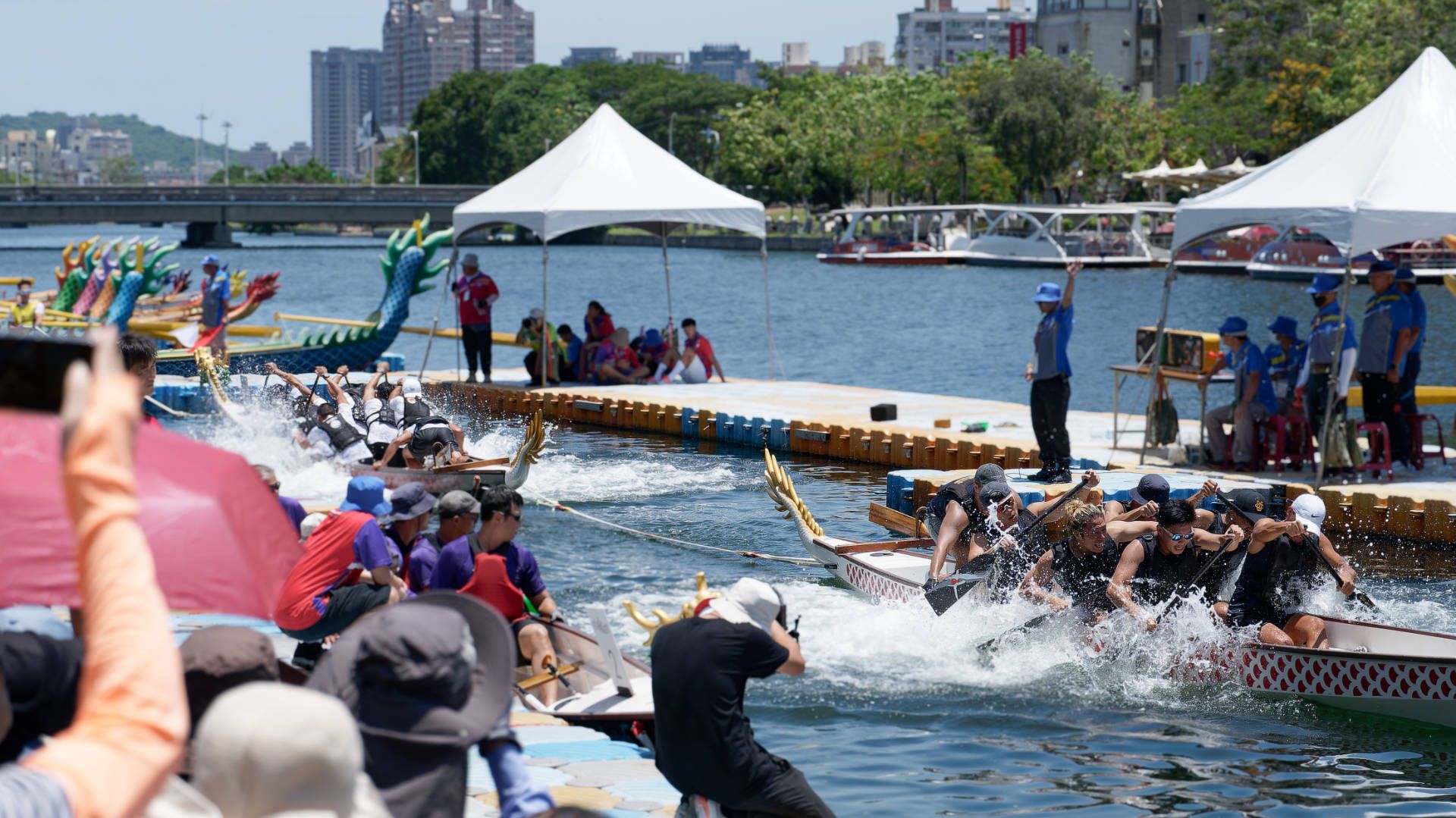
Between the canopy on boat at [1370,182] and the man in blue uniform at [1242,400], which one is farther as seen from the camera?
the man in blue uniform at [1242,400]

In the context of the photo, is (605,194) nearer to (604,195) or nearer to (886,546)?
(604,195)

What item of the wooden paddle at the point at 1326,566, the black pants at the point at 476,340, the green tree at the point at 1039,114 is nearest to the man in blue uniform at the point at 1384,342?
the wooden paddle at the point at 1326,566

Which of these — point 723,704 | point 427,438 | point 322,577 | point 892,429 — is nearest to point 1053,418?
point 892,429

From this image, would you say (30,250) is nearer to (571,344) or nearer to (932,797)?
(571,344)

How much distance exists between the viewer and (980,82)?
298 ft

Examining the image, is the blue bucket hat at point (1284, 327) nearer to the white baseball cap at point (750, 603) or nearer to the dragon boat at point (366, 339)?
the white baseball cap at point (750, 603)

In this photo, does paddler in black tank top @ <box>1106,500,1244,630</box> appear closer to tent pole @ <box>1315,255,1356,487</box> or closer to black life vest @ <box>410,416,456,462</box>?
tent pole @ <box>1315,255,1356,487</box>

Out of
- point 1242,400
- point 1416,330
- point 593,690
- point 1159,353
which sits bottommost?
point 593,690

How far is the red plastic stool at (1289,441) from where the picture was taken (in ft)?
51.8

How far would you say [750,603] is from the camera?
5375 millimetres

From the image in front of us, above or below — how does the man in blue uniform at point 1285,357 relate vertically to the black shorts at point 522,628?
above

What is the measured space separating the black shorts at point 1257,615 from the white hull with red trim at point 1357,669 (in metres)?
0.22

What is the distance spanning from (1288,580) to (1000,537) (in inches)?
75.3

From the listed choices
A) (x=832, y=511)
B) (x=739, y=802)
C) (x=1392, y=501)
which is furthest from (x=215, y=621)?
(x=1392, y=501)
